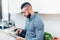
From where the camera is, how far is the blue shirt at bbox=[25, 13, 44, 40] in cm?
189

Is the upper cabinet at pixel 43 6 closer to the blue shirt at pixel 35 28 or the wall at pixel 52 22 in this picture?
the wall at pixel 52 22

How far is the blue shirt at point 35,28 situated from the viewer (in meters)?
1.89

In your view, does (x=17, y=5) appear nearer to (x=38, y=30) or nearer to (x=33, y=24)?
(x=33, y=24)

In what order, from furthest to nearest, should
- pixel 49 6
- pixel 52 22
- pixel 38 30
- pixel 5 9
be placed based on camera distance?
pixel 5 9, pixel 52 22, pixel 49 6, pixel 38 30

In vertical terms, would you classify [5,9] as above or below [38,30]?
above

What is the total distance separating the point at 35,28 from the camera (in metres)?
1.95

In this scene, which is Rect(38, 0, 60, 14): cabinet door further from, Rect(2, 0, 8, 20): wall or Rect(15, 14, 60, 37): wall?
Rect(2, 0, 8, 20): wall

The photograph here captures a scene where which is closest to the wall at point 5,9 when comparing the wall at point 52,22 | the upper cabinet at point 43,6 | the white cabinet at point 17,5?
the white cabinet at point 17,5

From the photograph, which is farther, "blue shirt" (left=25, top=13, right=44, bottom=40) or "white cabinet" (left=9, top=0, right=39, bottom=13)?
"white cabinet" (left=9, top=0, right=39, bottom=13)

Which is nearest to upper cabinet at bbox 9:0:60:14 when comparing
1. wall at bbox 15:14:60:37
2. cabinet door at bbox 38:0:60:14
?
cabinet door at bbox 38:0:60:14

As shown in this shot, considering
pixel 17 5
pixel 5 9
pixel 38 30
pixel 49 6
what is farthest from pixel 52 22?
pixel 38 30

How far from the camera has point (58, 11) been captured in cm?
271

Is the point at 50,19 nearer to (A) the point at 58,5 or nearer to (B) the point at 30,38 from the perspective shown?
(A) the point at 58,5

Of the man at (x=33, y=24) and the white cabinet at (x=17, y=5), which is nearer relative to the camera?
the man at (x=33, y=24)
